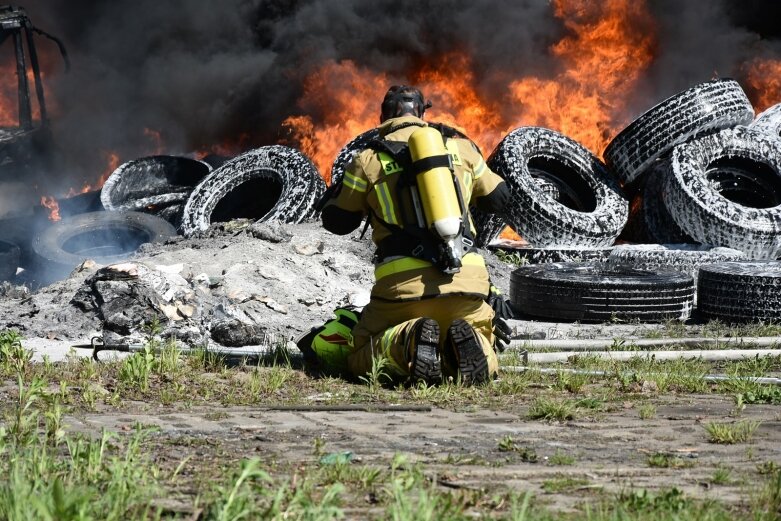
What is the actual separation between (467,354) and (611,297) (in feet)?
11.2

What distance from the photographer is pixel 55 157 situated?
17.3 meters

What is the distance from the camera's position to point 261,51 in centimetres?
1830

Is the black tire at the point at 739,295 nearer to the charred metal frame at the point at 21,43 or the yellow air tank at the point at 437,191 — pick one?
the yellow air tank at the point at 437,191

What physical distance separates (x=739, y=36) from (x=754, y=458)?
1589 cm

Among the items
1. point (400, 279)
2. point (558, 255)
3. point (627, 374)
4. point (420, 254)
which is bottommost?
point (627, 374)

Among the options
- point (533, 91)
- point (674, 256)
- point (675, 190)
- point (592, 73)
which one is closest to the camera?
point (674, 256)

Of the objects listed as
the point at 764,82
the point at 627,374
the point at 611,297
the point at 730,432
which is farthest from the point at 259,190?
the point at 730,432

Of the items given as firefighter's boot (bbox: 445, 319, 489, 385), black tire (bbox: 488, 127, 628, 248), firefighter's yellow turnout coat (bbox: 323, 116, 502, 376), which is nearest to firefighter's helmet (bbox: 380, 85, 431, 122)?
firefighter's yellow turnout coat (bbox: 323, 116, 502, 376)

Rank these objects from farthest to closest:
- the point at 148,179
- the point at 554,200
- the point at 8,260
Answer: the point at 148,179 → the point at 554,200 → the point at 8,260

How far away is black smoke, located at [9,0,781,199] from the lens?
17.3 meters

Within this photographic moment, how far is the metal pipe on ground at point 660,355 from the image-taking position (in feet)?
20.6

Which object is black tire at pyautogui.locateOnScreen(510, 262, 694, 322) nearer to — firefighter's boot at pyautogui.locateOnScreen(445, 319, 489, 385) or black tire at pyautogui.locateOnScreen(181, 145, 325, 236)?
firefighter's boot at pyautogui.locateOnScreen(445, 319, 489, 385)

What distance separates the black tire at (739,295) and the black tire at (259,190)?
16.2 feet

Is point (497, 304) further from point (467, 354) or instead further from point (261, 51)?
point (261, 51)
